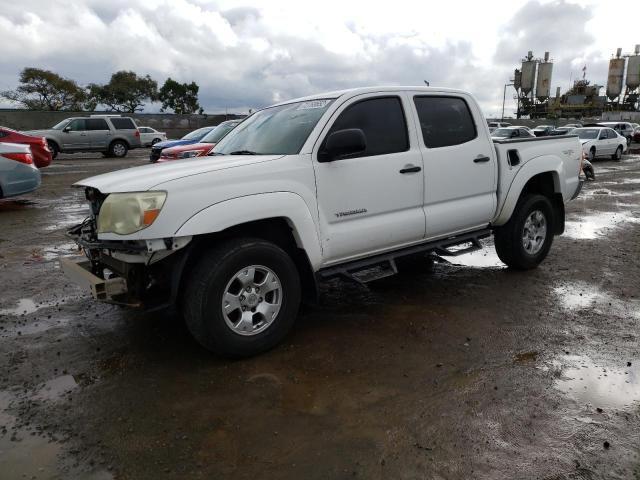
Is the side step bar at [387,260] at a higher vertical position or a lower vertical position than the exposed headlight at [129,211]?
lower

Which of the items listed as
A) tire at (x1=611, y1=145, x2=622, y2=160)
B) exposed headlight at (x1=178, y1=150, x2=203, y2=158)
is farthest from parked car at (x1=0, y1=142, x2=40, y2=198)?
tire at (x1=611, y1=145, x2=622, y2=160)

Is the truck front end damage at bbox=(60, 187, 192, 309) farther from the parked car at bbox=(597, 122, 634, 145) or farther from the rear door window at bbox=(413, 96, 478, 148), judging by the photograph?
the parked car at bbox=(597, 122, 634, 145)

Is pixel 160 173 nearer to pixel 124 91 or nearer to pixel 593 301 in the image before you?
pixel 593 301

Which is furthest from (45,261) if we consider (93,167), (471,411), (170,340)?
(93,167)

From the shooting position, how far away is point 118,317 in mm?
4504

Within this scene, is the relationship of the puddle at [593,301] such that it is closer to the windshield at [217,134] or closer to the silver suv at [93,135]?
the windshield at [217,134]

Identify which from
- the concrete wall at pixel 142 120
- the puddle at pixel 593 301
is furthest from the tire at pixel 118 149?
the puddle at pixel 593 301

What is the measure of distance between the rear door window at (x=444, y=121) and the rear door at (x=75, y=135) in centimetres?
2137

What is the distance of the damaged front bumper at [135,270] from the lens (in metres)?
3.26

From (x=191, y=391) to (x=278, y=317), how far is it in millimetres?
Result: 798

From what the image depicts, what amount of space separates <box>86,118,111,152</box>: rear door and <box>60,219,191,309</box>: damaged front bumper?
21111 mm

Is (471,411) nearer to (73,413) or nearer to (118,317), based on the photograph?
(73,413)

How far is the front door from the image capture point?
385 cm

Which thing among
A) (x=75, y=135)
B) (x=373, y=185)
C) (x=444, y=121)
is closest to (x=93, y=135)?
(x=75, y=135)
